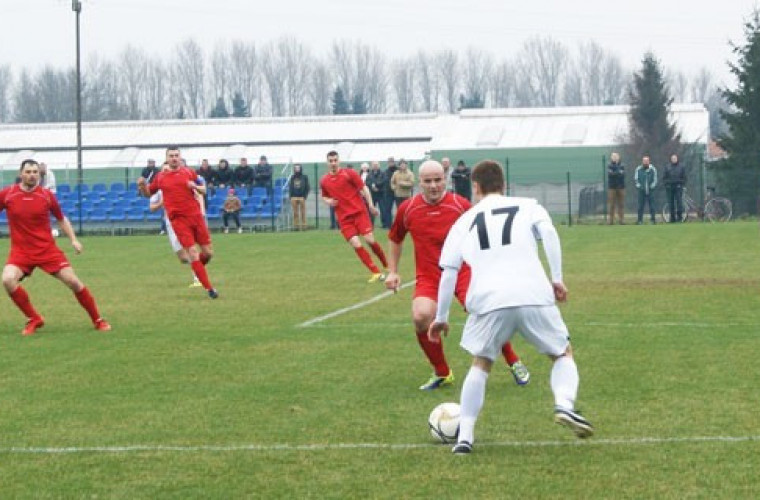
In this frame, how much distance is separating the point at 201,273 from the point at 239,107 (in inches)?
3913

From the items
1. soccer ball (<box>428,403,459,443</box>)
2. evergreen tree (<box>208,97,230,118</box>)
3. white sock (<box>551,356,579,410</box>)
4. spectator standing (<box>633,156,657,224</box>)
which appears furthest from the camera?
evergreen tree (<box>208,97,230,118</box>)

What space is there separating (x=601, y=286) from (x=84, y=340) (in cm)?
787

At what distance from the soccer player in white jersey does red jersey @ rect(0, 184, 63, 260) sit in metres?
7.72

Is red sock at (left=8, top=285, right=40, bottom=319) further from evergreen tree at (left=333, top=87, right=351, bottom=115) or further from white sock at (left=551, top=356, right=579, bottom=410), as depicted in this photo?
evergreen tree at (left=333, top=87, right=351, bottom=115)

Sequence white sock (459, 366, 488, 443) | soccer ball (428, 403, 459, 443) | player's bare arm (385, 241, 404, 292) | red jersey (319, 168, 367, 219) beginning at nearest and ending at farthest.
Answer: white sock (459, 366, 488, 443) < soccer ball (428, 403, 459, 443) < player's bare arm (385, 241, 404, 292) < red jersey (319, 168, 367, 219)

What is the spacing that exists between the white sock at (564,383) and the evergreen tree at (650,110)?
55.6 metres

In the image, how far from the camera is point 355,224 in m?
21.4

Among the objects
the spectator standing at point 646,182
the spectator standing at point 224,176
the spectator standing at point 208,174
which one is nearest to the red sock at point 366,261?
the spectator standing at point 646,182

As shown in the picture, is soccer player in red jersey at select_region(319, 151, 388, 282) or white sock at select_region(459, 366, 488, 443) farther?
soccer player in red jersey at select_region(319, 151, 388, 282)

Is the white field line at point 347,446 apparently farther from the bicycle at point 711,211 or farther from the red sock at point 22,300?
the bicycle at point 711,211

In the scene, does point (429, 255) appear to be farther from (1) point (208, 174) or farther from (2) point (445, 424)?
(1) point (208, 174)

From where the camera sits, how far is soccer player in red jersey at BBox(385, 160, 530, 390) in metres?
10.5

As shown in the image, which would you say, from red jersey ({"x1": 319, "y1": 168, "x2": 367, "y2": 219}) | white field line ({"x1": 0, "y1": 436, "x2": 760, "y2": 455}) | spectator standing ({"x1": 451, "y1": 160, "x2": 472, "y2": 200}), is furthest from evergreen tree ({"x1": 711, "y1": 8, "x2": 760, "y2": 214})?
white field line ({"x1": 0, "y1": 436, "x2": 760, "y2": 455})

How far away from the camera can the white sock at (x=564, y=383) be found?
7.86 metres
